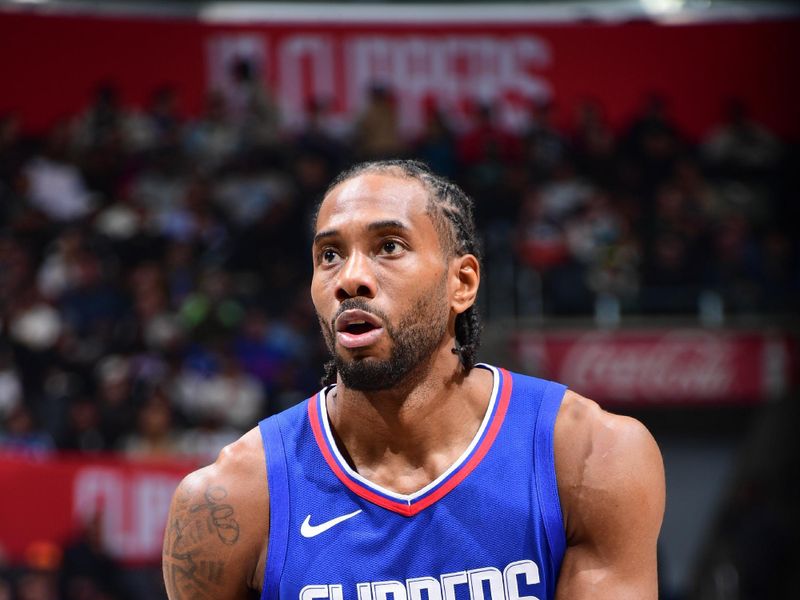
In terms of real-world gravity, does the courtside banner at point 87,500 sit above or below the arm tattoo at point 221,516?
below

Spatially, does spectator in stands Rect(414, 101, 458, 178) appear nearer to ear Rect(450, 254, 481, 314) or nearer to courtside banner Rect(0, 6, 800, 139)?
courtside banner Rect(0, 6, 800, 139)

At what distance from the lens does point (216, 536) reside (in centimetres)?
265

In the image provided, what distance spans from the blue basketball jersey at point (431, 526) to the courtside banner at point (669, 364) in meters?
7.74

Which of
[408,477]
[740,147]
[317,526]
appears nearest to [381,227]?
[408,477]

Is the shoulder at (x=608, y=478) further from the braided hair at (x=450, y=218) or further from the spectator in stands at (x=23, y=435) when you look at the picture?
the spectator in stands at (x=23, y=435)

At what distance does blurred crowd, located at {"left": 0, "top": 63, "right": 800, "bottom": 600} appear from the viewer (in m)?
9.44

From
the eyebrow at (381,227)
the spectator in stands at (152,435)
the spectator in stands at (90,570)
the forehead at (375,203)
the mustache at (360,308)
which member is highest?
the forehead at (375,203)

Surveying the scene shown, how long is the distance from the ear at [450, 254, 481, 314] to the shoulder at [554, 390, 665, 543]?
41cm

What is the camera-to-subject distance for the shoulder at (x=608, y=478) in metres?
2.58

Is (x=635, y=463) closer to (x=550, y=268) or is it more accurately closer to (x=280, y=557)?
(x=280, y=557)

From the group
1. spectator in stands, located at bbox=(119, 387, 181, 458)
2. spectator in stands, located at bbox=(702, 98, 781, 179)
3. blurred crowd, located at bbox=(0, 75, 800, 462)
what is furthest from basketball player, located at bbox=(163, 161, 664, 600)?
spectator in stands, located at bbox=(702, 98, 781, 179)

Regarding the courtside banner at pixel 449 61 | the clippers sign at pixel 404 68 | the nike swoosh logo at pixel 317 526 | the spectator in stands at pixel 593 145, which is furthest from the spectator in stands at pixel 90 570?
the spectator in stands at pixel 593 145

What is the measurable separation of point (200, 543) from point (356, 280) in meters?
0.69

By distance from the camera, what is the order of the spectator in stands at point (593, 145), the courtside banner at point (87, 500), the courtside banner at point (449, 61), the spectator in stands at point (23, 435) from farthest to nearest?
the courtside banner at point (449, 61) → the spectator in stands at point (593, 145) → the spectator in stands at point (23, 435) → the courtside banner at point (87, 500)
